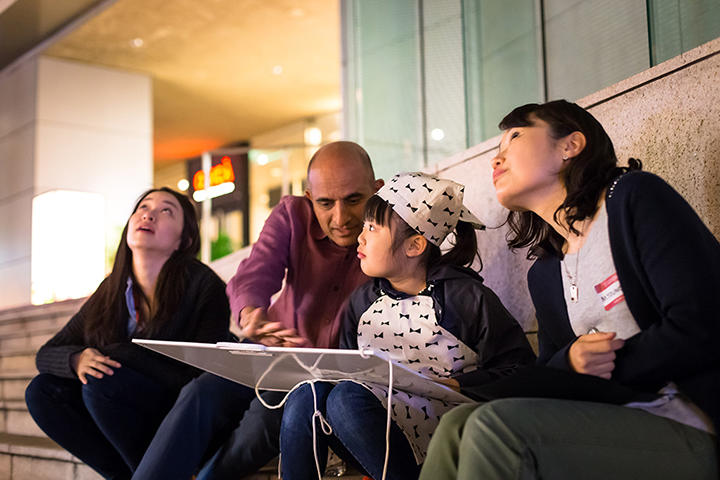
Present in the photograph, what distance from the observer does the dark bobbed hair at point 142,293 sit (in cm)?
276

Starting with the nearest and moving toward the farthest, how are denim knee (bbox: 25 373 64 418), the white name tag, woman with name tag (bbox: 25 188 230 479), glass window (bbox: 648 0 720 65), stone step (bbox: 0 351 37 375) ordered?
1. the white name tag
2. glass window (bbox: 648 0 720 65)
3. woman with name tag (bbox: 25 188 230 479)
4. denim knee (bbox: 25 373 64 418)
5. stone step (bbox: 0 351 37 375)

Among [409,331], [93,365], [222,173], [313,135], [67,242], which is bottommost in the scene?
[93,365]

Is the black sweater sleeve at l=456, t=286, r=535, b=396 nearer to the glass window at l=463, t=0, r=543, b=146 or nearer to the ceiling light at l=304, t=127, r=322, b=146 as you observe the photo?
the glass window at l=463, t=0, r=543, b=146

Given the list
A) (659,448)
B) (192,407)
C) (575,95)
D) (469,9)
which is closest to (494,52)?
(469,9)

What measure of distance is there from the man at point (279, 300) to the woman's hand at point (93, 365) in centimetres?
41

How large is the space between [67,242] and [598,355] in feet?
27.3

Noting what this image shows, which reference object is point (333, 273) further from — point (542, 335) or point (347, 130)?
point (347, 130)

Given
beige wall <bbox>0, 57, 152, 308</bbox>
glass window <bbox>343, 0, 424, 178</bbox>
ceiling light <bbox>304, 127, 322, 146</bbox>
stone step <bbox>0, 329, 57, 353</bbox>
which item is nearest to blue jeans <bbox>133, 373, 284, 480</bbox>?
glass window <bbox>343, 0, 424, 178</bbox>

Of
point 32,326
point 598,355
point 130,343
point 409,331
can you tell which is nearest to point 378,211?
point 409,331

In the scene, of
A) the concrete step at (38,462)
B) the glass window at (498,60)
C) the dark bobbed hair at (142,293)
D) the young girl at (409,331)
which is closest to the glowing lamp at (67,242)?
the concrete step at (38,462)

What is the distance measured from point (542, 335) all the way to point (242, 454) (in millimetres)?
999

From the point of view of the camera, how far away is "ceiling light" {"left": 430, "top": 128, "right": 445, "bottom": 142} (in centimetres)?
447

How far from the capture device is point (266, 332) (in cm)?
200

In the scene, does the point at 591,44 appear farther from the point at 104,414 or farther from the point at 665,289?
the point at 104,414
